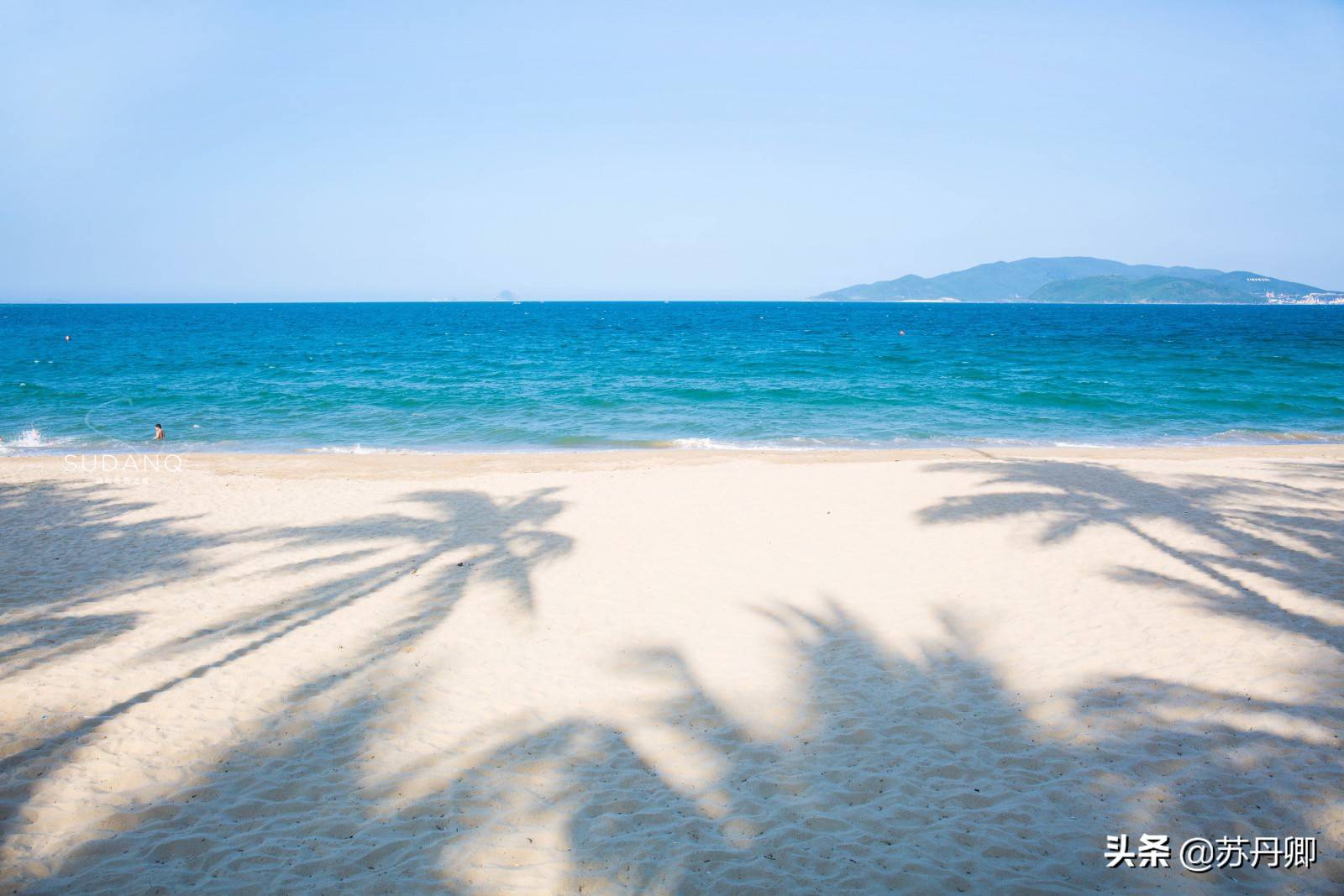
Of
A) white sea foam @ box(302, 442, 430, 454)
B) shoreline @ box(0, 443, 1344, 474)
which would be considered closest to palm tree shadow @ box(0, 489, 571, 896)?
shoreline @ box(0, 443, 1344, 474)

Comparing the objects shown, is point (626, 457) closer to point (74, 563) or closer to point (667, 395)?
point (667, 395)

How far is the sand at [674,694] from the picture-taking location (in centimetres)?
446

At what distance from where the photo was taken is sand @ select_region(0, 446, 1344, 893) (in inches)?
175

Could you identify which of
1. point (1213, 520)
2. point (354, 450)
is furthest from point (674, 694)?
point (354, 450)

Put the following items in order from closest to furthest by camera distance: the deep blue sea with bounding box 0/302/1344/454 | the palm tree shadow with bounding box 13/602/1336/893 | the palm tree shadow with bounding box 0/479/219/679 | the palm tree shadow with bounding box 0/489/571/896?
the palm tree shadow with bounding box 13/602/1336/893 < the palm tree shadow with bounding box 0/489/571/896 < the palm tree shadow with bounding box 0/479/219/679 < the deep blue sea with bounding box 0/302/1344/454

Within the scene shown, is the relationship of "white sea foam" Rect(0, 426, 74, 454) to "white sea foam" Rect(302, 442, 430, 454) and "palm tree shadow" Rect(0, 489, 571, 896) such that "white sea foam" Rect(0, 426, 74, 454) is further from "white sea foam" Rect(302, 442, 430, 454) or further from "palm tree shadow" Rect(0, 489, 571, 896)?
"palm tree shadow" Rect(0, 489, 571, 896)

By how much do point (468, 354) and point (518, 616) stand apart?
4248cm

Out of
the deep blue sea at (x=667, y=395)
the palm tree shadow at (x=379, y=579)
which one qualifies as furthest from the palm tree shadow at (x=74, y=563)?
the deep blue sea at (x=667, y=395)

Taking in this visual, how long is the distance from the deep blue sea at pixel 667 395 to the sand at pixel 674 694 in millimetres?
10597

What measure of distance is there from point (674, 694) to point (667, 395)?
24241 mm

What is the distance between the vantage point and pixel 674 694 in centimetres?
650

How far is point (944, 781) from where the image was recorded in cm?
515

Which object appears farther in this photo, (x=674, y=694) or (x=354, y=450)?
(x=354, y=450)

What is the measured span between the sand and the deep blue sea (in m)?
10.6
